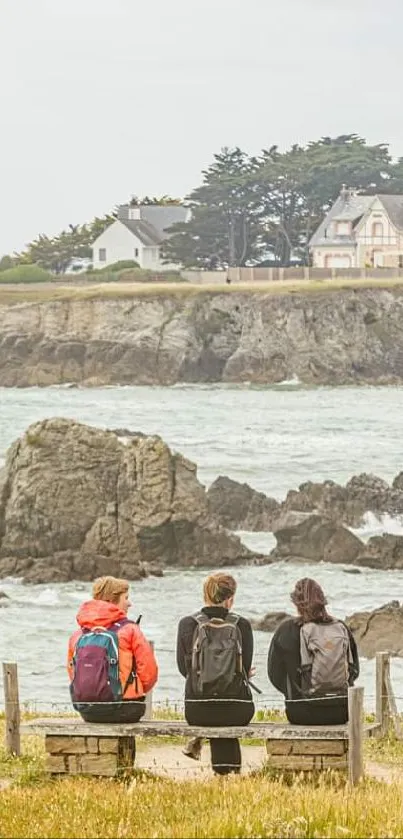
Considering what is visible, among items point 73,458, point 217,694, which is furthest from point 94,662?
point 73,458

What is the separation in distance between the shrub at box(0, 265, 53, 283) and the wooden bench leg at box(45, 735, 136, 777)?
119 meters

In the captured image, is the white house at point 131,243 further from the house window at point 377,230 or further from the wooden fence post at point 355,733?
the wooden fence post at point 355,733

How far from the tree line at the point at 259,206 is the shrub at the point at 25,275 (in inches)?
269

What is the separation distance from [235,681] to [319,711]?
0.54m

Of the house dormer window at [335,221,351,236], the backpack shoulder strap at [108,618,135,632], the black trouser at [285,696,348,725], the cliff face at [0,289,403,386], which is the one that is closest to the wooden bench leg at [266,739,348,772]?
the black trouser at [285,696,348,725]

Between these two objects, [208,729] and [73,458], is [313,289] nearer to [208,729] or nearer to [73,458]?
[73,458]

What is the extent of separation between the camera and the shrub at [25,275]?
424 feet

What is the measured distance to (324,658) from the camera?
10250mm

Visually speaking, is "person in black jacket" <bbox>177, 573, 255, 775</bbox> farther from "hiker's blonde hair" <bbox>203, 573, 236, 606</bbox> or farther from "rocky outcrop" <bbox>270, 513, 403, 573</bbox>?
"rocky outcrop" <bbox>270, 513, 403, 573</bbox>

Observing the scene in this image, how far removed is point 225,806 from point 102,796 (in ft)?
2.65

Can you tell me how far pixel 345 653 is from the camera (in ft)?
33.8

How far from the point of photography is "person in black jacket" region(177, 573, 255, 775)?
10047 millimetres

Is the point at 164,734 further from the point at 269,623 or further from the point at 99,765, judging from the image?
the point at 269,623

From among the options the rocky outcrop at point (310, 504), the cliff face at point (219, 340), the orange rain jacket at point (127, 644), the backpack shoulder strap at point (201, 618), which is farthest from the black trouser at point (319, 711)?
the cliff face at point (219, 340)
